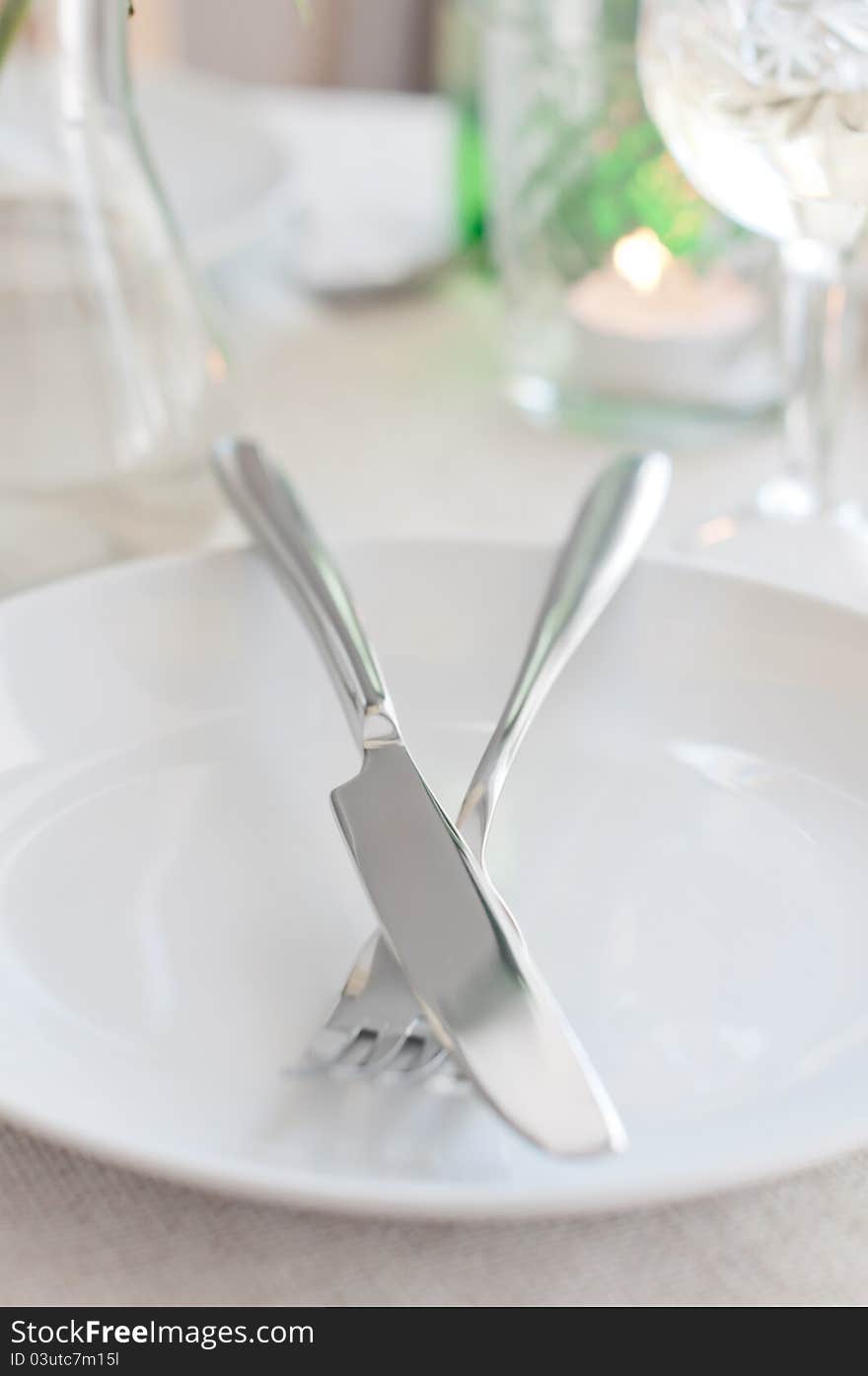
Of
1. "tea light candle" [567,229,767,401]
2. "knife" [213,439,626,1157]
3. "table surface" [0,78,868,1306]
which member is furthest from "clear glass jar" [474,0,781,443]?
"table surface" [0,78,868,1306]

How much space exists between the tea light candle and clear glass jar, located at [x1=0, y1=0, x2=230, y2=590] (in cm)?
17

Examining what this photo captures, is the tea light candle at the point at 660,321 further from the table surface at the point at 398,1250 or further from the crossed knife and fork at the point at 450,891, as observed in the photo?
the table surface at the point at 398,1250

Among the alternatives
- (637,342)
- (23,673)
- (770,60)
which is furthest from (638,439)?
(23,673)

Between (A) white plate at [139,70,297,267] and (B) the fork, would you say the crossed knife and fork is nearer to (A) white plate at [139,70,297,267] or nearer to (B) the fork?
(B) the fork

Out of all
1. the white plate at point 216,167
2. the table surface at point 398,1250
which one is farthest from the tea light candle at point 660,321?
the table surface at point 398,1250

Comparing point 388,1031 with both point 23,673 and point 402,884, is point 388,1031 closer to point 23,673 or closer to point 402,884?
point 402,884

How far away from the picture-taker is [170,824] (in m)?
0.33

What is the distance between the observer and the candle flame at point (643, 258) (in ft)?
1.91

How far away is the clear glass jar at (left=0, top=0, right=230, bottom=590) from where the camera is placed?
1.43 feet

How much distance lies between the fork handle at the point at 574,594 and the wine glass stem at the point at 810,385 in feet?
0.30

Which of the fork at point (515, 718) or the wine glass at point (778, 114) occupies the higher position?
the wine glass at point (778, 114)

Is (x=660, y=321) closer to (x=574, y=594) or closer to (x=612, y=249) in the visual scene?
(x=612, y=249)

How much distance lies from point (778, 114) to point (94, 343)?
201mm

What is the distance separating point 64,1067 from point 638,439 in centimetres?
39
